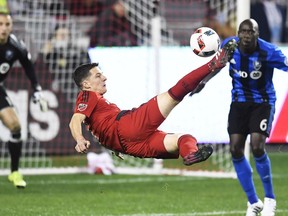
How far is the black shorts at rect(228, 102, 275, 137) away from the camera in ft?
30.3

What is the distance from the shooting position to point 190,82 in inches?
315

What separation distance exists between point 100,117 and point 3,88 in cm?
363

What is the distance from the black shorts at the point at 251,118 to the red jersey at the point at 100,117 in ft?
4.87

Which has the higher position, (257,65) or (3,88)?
(257,65)

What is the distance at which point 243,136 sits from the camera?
9.33m

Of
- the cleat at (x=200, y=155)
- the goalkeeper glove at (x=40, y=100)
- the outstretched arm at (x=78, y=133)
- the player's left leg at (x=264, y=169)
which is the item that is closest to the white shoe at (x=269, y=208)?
the player's left leg at (x=264, y=169)

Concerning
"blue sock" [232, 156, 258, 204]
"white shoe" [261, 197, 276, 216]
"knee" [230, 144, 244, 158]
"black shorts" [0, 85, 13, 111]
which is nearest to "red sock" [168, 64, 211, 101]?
"knee" [230, 144, 244, 158]

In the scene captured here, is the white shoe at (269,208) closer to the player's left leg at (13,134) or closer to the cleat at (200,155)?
the cleat at (200,155)

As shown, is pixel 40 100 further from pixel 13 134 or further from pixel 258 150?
pixel 258 150

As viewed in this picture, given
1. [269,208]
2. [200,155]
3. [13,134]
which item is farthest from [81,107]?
[13,134]

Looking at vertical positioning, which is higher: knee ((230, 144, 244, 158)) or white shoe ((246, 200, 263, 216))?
knee ((230, 144, 244, 158))

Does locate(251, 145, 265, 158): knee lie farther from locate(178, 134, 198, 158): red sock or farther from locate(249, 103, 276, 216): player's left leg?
locate(178, 134, 198, 158): red sock

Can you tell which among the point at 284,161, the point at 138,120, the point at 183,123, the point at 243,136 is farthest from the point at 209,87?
the point at 138,120

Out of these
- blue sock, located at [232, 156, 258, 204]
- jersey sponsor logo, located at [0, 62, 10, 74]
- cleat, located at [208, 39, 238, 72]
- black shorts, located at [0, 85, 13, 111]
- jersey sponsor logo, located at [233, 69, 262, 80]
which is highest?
cleat, located at [208, 39, 238, 72]
